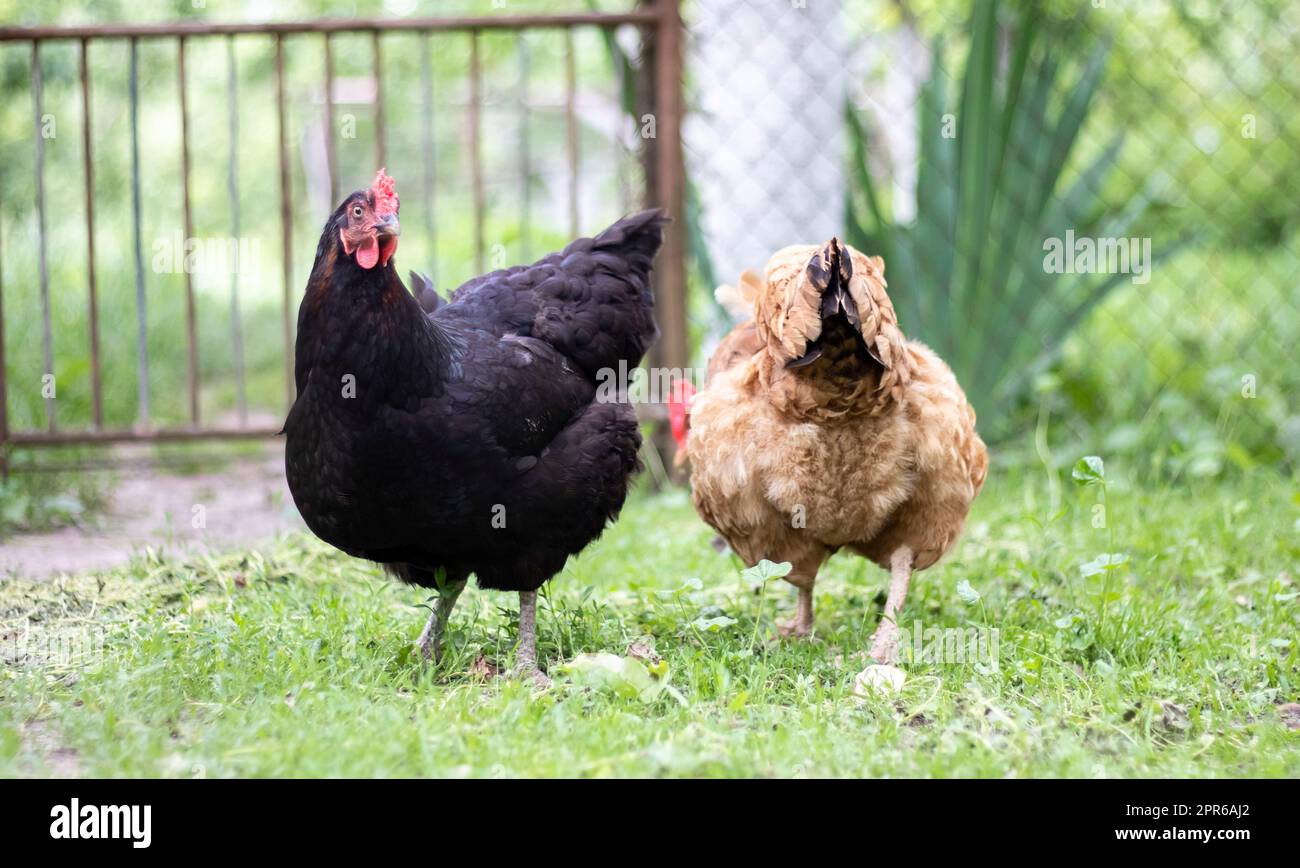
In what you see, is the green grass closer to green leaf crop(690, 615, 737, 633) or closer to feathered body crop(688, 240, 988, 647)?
green leaf crop(690, 615, 737, 633)

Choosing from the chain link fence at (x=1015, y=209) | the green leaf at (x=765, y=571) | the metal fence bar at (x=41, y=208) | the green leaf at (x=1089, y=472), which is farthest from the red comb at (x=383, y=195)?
the metal fence bar at (x=41, y=208)

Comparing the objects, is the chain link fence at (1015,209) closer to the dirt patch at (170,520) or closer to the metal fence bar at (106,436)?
the dirt patch at (170,520)

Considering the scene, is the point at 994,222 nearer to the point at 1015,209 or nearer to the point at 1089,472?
the point at 1015,209

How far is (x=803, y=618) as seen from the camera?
4242 mm

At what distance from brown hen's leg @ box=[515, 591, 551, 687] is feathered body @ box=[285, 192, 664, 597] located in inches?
4.8

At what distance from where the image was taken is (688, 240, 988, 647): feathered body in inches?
137

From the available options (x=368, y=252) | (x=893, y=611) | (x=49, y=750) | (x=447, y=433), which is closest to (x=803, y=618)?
(x=893, y=611)

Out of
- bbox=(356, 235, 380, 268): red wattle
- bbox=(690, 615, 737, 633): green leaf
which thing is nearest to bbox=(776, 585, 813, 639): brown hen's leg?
bbox=(690, 615, 737, 633): green leaf

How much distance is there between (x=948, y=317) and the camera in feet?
20.4
